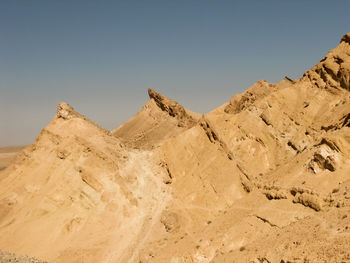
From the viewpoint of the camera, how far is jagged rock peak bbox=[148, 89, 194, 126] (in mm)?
45562

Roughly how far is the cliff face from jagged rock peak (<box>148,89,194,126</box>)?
59.3 ft

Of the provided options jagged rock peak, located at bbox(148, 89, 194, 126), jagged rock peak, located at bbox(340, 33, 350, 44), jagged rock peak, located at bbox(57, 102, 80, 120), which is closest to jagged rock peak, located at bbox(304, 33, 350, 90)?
jagged rock peak, located at bbox(340, 33, 350, 44)

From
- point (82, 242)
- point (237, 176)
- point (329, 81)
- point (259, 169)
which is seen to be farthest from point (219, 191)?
point (329, 81)

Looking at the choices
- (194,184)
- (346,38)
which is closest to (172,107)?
(194,184)

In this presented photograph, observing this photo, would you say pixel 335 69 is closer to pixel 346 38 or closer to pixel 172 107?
pixel 346 38

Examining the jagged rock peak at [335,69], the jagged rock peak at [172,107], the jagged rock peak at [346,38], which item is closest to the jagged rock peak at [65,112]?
the jagged rock peak at [172,107]

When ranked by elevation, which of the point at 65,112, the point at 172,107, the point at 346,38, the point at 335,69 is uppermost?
the point at 172,107

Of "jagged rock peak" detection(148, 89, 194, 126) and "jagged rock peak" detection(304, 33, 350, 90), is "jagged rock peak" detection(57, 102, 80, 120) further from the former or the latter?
"jagged rock peak" detection(304, 33, 350, 90)

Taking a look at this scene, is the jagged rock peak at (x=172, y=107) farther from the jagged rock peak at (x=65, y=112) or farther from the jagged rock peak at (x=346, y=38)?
the jagged rock peak at (x=346, y=38)

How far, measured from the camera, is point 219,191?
73.9 feet

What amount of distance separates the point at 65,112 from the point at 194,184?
39.6ft

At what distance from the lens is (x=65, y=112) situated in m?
28.5

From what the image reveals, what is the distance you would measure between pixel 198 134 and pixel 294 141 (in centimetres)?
659

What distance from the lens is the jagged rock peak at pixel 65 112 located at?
28.4m
